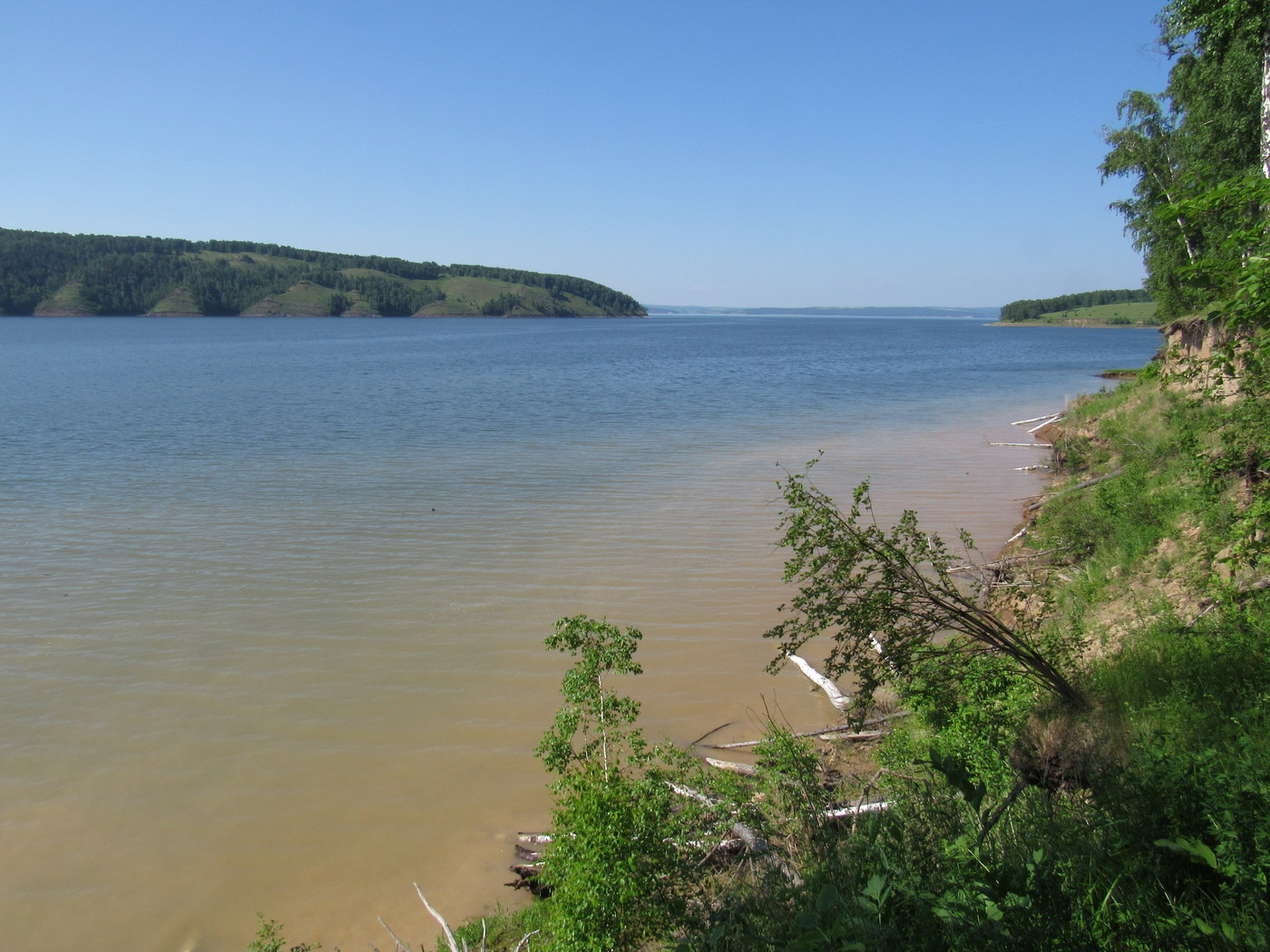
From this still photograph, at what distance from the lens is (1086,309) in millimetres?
174250

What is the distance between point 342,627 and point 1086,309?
641 ft

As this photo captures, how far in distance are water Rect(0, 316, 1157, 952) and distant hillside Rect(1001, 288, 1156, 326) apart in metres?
153

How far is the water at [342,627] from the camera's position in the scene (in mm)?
6922

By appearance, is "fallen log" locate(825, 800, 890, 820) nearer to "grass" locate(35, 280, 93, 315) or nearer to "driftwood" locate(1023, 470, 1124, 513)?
"driftwood" locate(1023, 470, 1124, 513)

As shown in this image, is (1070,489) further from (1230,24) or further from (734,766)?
(734,766)

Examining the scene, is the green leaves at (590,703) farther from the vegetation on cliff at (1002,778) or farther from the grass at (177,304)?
the grass at (177,304)

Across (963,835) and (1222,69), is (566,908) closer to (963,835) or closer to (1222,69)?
(963,835)

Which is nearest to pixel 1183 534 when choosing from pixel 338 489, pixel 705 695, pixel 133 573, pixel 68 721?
pixel 705 695

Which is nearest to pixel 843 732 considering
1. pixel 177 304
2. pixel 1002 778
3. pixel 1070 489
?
pixel 1002 778

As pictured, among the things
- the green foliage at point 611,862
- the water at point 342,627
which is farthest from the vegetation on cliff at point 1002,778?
the water at point 342,627

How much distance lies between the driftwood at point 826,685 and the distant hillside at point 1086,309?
6596 inches

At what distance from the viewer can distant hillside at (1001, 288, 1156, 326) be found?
512 ft

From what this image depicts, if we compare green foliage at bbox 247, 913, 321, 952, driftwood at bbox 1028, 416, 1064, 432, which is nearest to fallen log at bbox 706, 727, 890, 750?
green foliage at bbox 247, 913, 321, 952

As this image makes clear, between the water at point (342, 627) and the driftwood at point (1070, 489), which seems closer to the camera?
the water at point (342, 627)
